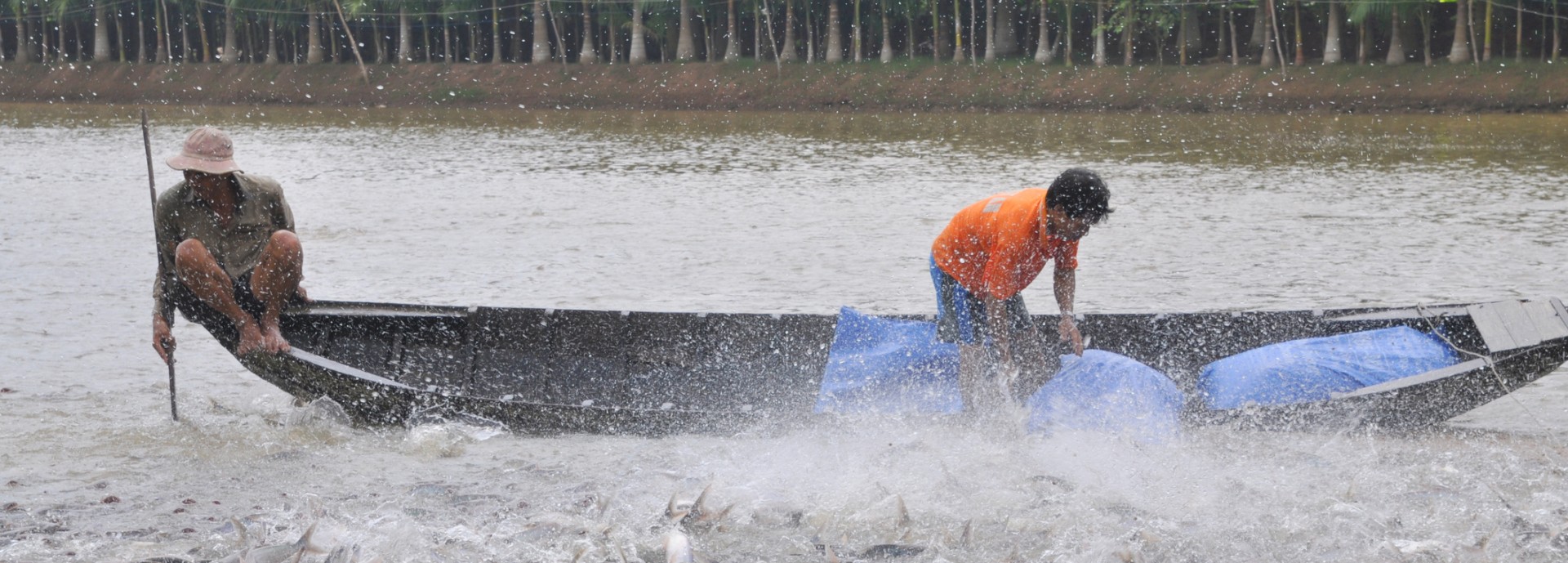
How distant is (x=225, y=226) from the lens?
6.70 metres

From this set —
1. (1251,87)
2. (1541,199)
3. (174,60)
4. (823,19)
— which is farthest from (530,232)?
(174,60)

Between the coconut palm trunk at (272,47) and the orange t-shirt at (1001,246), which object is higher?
the coconut palm trunk at (272,47)

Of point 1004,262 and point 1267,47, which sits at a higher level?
point 1267,47

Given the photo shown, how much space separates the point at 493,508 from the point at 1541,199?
14365 mm

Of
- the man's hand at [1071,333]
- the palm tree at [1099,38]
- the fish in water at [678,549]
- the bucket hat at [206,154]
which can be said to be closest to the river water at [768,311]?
the fish in water at [678,549]

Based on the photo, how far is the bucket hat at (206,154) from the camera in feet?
20.5

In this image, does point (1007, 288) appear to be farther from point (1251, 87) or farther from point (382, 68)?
point (382, 68)

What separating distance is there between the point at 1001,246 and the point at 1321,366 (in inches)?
68.5

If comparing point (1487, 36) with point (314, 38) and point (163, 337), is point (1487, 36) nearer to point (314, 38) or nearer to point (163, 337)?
point (163, 337)

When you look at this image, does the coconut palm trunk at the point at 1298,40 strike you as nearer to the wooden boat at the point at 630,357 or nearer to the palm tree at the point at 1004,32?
the palm tree at the point at 1004,32

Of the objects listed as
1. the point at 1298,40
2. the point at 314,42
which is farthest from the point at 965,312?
the point at 314,42

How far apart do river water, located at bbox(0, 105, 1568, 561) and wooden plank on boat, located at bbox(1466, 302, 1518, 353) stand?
53 cm

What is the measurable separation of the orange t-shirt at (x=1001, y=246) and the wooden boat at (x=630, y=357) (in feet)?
3.46

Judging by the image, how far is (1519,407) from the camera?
7227 mm
